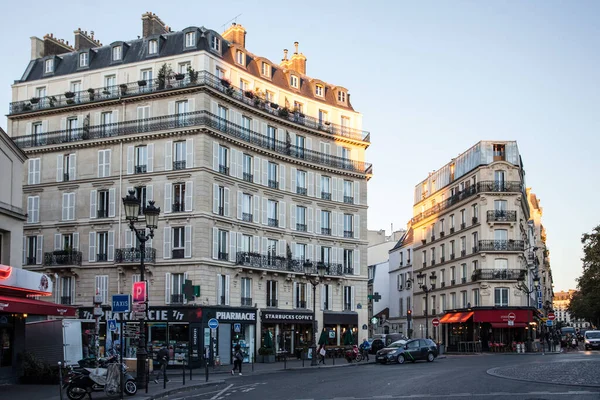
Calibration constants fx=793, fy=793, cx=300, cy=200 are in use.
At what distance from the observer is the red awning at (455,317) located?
67.4 meters

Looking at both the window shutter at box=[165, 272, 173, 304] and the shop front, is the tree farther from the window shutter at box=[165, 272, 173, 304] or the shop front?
the window shutter at box=[165, 272, 173, 304]

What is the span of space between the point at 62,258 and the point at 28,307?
25.4 meters

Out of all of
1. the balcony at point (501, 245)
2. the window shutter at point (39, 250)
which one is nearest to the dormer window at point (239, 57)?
the window shutter at point (39, 250)

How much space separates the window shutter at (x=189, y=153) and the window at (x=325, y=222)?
1339cm

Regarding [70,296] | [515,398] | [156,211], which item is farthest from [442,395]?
[70,296]

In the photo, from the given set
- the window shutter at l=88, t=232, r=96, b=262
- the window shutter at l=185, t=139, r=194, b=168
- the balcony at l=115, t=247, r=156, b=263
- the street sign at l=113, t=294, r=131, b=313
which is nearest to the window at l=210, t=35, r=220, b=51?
the window shutter at l=185, t=139, r=194, b=168

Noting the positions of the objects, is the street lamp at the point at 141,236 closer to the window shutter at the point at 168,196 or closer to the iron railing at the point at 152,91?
the window shutter at the point at 168,196

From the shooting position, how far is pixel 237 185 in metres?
51.1

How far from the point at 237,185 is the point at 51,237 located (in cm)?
1281

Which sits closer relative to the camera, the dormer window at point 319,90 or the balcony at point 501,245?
the dormer window at point 319,90

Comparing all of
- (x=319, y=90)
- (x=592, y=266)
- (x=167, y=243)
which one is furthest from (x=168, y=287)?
(x=592, y=266)

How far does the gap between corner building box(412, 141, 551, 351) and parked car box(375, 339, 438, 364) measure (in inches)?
762

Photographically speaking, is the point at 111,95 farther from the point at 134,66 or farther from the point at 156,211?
the point at 156,211

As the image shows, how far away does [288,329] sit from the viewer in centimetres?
5509
